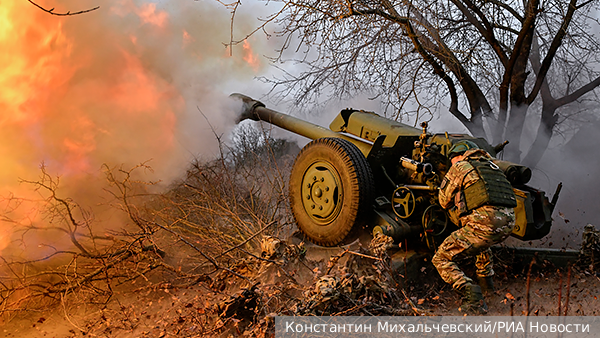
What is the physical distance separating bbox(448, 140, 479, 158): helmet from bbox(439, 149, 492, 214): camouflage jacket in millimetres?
109

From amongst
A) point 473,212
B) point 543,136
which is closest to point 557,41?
point 543,136

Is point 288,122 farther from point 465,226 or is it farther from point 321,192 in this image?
point 465,226

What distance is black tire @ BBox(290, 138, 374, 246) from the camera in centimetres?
489

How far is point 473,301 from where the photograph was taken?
442 centimetres

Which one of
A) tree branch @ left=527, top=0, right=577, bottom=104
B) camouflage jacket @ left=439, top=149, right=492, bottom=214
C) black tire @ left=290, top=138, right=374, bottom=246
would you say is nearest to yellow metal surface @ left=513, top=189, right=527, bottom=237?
camouflage jacket @ left=439, top=149, right=492, bottom=214

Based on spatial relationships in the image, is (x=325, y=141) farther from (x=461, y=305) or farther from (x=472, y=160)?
(x=461, y=305)

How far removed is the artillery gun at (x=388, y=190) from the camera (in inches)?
184

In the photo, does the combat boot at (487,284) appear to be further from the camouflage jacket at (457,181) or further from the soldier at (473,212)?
the camouflage jacket at (457,181)

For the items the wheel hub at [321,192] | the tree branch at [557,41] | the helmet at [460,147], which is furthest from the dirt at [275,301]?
the tree branch at [557,41]

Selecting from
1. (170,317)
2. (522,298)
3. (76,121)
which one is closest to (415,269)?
(522,298)

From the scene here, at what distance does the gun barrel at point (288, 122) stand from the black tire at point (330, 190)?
55 centimetres

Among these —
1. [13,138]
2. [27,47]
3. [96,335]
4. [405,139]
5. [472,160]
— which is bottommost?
[96,335]

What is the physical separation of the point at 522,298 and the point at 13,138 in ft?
22.5

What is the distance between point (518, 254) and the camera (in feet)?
17.9
